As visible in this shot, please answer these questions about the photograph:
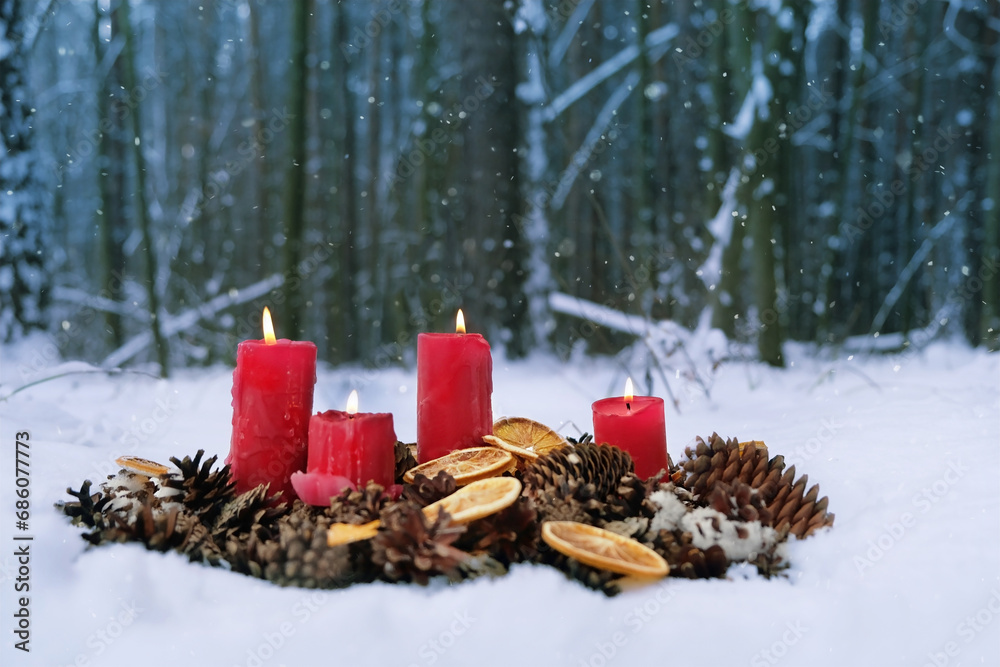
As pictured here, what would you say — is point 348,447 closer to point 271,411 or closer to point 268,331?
point 271,411

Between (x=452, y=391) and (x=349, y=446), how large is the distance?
0.93 feet

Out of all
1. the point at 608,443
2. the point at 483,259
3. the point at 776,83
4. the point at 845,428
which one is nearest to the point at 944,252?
the point at 776,83

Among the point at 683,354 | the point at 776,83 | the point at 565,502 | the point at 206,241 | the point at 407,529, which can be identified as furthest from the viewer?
the point at 206,241

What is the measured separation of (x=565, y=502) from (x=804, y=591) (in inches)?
16.6

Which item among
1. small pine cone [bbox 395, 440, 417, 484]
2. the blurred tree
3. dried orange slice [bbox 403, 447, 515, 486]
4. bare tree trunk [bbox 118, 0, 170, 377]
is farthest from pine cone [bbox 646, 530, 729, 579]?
bare tree trunk [bbox 118, 0, 170, 377]

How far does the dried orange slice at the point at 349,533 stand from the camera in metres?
1.07

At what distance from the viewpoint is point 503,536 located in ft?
3.69

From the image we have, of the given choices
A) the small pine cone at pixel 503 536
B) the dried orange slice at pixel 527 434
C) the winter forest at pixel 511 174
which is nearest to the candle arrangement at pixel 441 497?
the small pine cone at pixel 503 536

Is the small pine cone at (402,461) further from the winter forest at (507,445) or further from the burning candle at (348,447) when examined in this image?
the burning candle at (348,447)

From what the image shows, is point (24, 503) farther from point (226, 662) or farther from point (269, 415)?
point (226, 662)

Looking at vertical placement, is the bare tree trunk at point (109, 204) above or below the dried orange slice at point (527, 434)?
above

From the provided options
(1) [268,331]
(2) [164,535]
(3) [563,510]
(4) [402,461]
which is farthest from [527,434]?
(2) [164,535]

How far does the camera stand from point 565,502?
1.22 m

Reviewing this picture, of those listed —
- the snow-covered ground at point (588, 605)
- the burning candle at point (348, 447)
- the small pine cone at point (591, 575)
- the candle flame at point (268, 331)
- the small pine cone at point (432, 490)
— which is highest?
the candle flame at point (268, 331)
